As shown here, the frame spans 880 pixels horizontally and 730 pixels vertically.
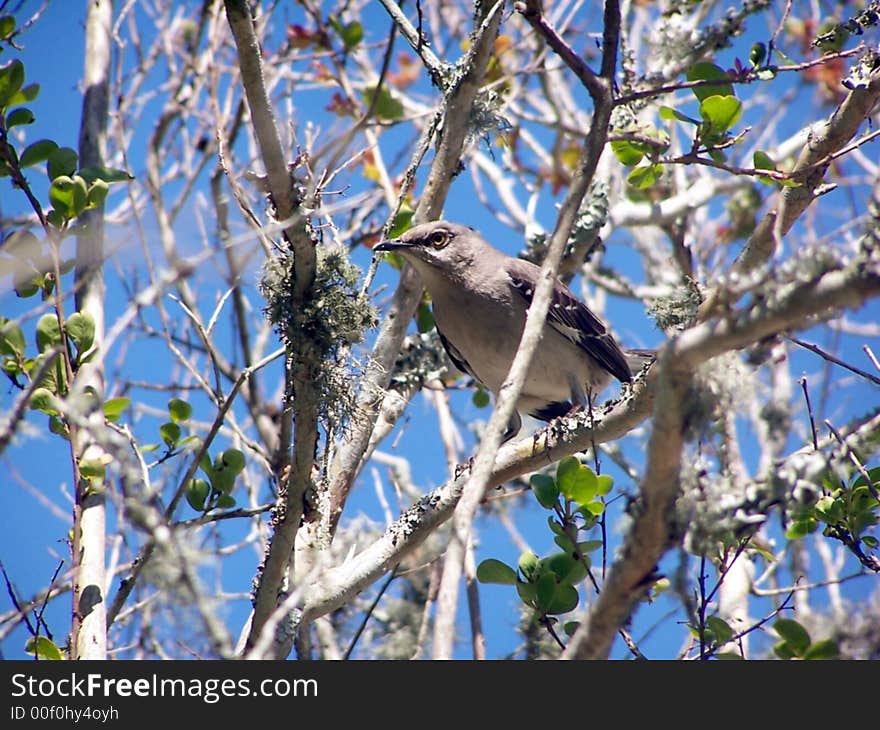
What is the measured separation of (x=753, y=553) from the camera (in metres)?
5.01

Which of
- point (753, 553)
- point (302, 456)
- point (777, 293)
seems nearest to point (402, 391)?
point (302, 456)

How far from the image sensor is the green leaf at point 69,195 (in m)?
4.03

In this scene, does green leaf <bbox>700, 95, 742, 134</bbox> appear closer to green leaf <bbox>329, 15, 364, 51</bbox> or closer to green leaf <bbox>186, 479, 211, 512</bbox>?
green leaf <bbox>186, 479, 211, 512</bbox>

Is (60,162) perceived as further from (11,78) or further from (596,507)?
(596,507)

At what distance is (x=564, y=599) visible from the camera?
3.92m

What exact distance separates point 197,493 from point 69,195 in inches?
59.3

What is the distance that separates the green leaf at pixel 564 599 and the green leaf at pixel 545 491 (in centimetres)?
36

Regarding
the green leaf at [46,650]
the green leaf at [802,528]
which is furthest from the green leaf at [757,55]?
the green leaf at [46,650]

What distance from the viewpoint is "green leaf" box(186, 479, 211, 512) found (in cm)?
442

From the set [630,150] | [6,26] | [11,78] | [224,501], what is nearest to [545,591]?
[224,501]

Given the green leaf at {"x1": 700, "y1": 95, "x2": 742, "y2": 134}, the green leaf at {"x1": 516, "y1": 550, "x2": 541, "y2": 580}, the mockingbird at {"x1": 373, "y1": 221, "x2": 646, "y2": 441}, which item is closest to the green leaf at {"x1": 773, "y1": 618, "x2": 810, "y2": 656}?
the green leaf at {"x1": 516, "y1": 550, "x2": 541, "y2": 580}
